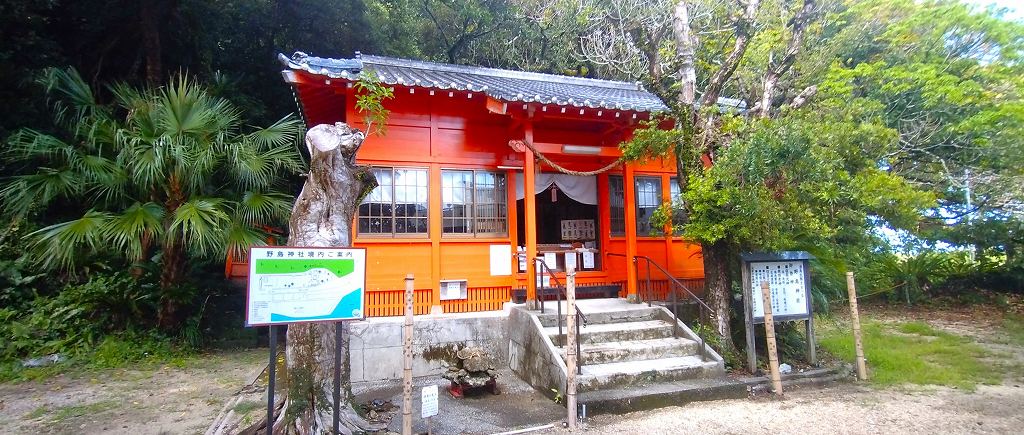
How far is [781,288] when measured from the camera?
6543 millimetres

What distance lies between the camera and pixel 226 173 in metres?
7.80

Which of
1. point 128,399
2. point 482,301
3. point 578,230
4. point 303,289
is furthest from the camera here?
point 578,230

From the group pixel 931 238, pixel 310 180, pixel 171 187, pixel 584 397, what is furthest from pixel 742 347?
pixel 931 238

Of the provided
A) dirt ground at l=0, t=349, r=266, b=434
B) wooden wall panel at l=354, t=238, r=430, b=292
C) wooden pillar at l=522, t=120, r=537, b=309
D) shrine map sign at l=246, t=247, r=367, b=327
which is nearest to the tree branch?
wooden pillar at l=522, t=120, r=537, b=309

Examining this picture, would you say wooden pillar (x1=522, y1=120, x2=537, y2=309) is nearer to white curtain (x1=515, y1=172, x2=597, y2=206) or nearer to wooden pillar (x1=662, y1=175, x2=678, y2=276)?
white curtain (x1=515, y1=172, x2=597, y2=206)

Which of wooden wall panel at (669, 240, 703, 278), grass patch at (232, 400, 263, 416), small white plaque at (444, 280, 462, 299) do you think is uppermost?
wooden wall panel at (669, 240, 703, 278)

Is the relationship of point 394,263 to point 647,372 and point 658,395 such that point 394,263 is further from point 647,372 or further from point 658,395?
point 658,395

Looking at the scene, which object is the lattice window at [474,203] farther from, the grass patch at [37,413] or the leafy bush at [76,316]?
the leafy bush at [76,316]

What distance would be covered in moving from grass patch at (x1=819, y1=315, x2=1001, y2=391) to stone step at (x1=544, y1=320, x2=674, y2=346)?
109 inches

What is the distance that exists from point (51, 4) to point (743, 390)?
1260 centimetres

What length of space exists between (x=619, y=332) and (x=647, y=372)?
2.71ft

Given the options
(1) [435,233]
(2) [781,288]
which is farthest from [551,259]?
(2) [781,288]

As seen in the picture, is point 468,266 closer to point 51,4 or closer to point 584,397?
point 584,397

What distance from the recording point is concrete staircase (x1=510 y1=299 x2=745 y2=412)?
5477 mm
